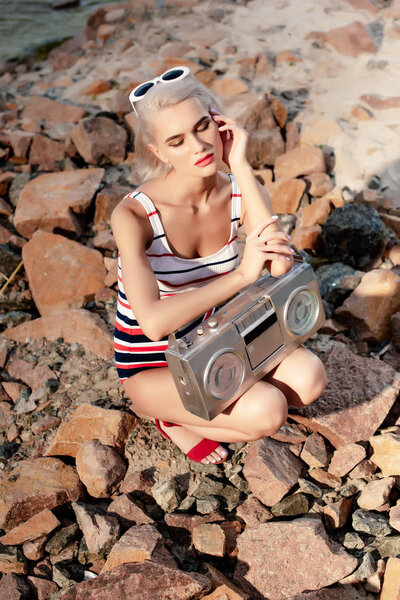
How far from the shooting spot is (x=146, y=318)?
175 cm

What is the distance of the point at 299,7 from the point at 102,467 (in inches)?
179

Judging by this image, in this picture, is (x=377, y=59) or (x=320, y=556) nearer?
(x=320, y=556)

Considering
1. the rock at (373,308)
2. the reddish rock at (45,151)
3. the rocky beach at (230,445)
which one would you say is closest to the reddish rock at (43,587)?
the rocky beach at (230,445)

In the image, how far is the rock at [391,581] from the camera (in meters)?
1.65

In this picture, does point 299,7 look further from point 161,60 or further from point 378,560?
point 378,560

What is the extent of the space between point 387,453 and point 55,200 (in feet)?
7.41

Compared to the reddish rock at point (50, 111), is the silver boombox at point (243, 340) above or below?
above

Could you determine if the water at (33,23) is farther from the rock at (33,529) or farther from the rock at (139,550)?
the rock at (139,550)

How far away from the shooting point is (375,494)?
6.39ft

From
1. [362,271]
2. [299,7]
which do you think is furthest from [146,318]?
[299,7]

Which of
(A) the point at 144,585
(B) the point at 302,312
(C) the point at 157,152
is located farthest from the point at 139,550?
(C) the point at 157,152

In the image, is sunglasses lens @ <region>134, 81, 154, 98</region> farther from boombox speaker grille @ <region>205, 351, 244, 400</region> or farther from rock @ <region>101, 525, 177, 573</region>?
rock @ <region>101, 525, 177, 573</region>

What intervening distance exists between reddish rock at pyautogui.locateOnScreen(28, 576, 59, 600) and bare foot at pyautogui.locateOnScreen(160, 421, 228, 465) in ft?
1.93

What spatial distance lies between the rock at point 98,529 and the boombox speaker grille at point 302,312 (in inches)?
32.5
